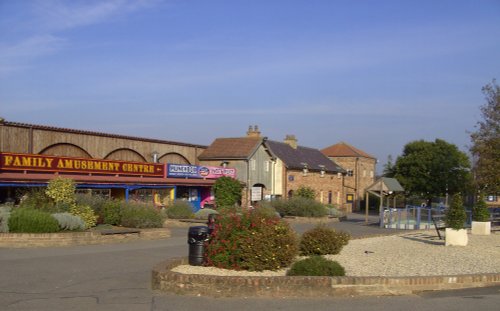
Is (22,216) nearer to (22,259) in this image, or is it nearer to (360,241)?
(22,259)

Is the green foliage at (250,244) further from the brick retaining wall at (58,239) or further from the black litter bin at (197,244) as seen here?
the brick retaining wall at (58,239)

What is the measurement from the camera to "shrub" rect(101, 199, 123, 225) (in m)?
22.9

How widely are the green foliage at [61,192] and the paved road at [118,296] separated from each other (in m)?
7.29

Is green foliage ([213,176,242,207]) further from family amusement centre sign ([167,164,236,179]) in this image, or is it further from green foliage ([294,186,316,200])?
green foliage ([294,186,316,200])

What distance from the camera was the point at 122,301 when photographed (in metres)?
9.65

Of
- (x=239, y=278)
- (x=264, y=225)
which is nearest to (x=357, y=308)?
(x=239, y=278)

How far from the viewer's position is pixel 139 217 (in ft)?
74.2

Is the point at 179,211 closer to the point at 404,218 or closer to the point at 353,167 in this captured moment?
the point at 404,218

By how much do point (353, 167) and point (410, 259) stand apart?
5449cm

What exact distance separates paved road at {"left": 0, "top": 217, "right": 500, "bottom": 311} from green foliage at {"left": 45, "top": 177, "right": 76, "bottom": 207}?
23.9 ft

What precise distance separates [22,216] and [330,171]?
44.2 meters

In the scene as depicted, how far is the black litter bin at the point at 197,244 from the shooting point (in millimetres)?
12258

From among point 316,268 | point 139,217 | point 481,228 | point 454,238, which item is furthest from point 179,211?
point 316,268

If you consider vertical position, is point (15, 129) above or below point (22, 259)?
above
